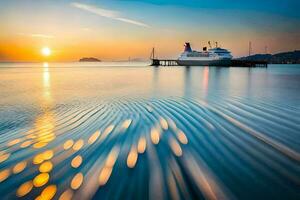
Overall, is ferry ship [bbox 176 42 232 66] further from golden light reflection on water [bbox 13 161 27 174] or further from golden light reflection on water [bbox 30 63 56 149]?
golden light reflection on water [bbox 13 161 27 174]

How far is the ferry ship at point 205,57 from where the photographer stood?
8950 centimetres

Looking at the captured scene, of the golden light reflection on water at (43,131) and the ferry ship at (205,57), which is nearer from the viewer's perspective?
the golden light reflection on water at (43,131)

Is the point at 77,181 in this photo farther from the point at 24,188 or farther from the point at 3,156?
the point at 3,156

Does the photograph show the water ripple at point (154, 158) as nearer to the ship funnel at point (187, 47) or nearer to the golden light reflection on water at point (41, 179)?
the golden light reflection on water at point (41, 179)

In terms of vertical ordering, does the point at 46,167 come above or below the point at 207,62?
below

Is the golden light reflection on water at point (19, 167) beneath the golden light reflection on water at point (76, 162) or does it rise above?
beneath

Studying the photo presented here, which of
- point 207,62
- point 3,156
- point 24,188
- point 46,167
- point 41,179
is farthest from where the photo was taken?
point 207,62

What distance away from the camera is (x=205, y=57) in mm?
94062

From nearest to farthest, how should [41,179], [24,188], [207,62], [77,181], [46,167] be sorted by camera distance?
[24,188], [77,181], [41,179], [46,167], [207,62]

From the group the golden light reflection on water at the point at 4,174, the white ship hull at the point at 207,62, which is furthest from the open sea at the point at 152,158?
the white ship hull at the point at 207,62

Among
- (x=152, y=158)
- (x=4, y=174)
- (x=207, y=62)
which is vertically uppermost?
(x=207, y=62)

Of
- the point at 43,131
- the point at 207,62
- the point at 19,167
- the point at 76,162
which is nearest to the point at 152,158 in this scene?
the point at 76,162

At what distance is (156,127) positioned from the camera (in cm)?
687

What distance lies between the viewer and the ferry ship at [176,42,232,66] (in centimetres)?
8950
